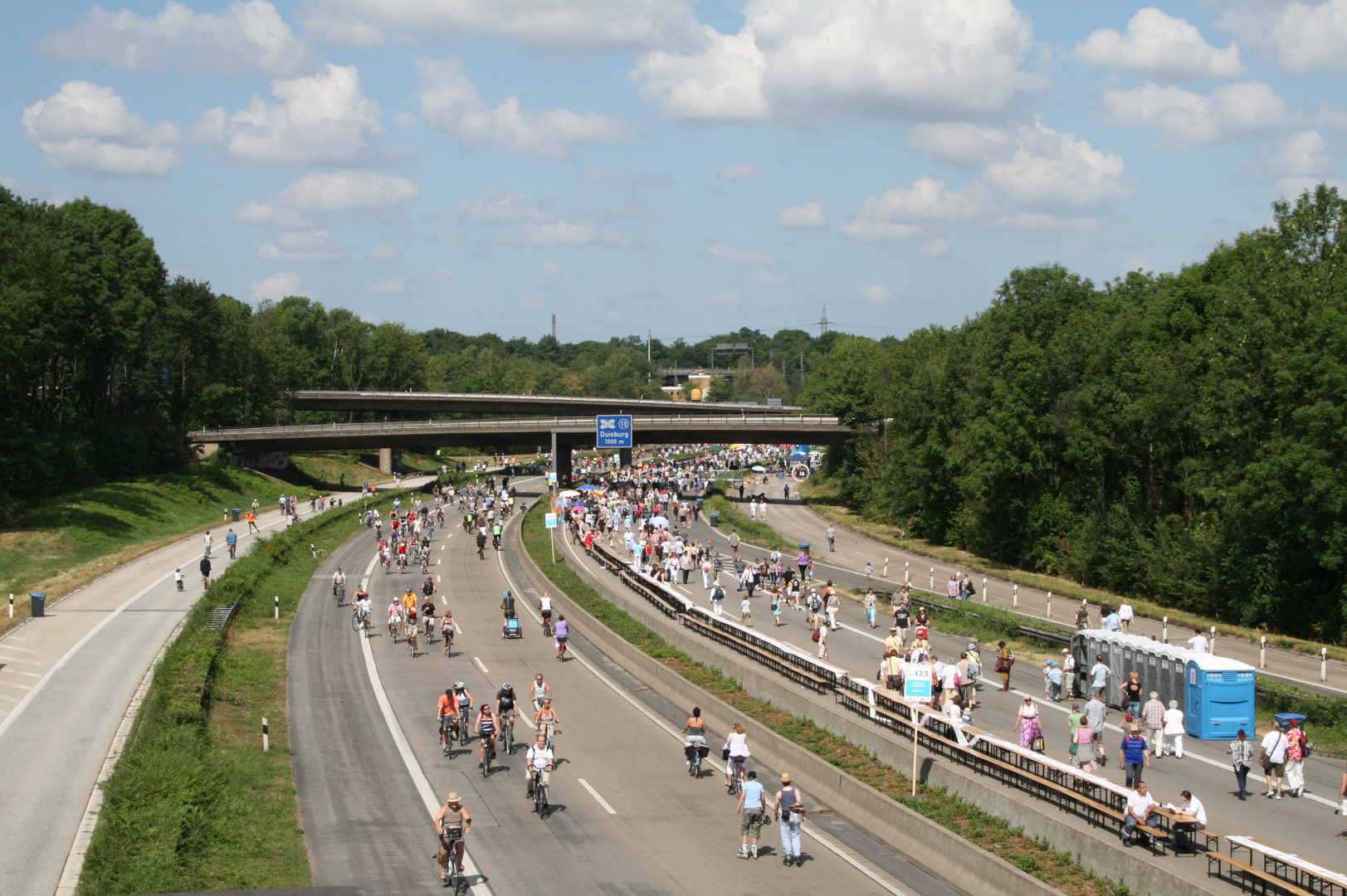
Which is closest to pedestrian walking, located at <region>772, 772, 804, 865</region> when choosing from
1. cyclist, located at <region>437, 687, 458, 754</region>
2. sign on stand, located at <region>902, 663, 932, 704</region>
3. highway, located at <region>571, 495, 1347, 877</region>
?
sign on stand, located at <region>902, 663, 932, 704</region>

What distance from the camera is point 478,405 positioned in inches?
5256

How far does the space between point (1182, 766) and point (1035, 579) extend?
115 ft

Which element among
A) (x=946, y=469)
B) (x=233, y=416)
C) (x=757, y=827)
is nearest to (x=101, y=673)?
(x=757, y=827)

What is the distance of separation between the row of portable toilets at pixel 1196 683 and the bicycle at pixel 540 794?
477 inches

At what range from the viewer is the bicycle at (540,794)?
67.8ft

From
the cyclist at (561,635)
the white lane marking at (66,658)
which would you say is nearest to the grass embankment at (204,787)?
the white lane marking at (66,658)

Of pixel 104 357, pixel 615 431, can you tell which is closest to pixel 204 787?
pixel 615 431

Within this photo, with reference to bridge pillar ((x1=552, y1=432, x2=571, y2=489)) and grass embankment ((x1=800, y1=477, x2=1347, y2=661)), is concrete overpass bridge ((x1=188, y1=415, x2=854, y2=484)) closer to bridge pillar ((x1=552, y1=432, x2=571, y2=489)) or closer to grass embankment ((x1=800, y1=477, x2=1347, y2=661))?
bridge pillar ((x1=552, y1=432, x2=571, y2=489))

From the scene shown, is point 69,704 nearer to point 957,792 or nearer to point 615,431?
point 957,792

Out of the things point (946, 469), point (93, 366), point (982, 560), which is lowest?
point (982, 560)

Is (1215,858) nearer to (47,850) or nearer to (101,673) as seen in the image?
(47,850)

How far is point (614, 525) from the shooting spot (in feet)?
215

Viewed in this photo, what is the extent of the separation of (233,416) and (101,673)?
250 ft

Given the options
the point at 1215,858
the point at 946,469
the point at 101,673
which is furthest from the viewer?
the point at 946,469
